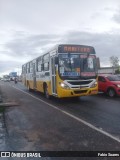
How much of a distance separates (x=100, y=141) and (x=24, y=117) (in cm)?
505

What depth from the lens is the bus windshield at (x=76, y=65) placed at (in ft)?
50.3

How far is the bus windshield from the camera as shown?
15.3m

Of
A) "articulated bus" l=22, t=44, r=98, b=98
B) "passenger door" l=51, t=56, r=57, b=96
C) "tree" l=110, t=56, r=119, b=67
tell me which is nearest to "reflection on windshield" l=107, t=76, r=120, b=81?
"articulated bus" l=22, t=44, r=98, b=98

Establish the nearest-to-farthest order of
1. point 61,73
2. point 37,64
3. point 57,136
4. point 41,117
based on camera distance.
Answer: point 57,136 → point 41,117 → point 61,73 → point 37,64

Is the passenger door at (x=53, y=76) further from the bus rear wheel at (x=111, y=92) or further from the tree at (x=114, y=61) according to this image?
the tree at (x=114, y=61)

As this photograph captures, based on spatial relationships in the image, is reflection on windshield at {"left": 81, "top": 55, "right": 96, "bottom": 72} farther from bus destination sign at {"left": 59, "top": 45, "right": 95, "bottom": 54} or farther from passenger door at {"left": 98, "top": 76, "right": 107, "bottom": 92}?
passenger door at {"left": 98, "top": 76, "right": 107, "bottom": 92}

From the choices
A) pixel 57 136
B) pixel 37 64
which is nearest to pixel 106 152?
pixel 57 136

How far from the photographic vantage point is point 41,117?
11445 mm

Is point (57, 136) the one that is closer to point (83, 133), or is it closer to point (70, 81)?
point (83, 133)

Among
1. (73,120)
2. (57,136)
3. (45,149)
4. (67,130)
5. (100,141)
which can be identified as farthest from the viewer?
(73,120)

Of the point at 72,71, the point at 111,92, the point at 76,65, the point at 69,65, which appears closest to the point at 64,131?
the point at 72,71

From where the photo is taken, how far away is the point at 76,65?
51.1 ft

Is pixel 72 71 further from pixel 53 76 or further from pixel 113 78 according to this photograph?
pixel 113 78

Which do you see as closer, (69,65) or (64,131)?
(64,131)
